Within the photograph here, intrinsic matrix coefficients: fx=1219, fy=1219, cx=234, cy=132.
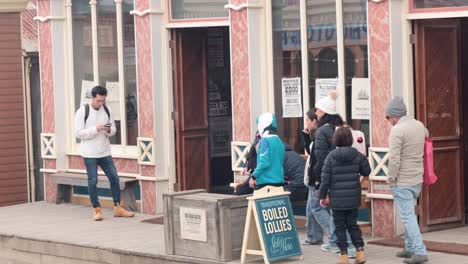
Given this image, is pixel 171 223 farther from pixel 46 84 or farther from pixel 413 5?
pixel 46 84

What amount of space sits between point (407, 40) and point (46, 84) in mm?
7328

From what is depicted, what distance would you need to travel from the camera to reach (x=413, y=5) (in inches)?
548

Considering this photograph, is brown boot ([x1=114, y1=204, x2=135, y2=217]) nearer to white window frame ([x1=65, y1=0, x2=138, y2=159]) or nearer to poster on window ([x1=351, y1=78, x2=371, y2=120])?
white window frame ([x1=65, y1=0, x2=138, y2=159])

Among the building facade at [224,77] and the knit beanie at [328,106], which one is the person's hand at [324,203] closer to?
the knit beanie at [328,106]

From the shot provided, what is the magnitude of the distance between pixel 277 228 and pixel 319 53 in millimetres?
3012

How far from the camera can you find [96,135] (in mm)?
16656

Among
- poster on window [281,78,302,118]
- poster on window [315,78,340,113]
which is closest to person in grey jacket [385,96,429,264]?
poster on window [315,78,340,113]

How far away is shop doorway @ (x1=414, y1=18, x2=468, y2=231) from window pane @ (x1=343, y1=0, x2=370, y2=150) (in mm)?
730

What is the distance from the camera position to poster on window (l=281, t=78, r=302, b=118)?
1551 cm

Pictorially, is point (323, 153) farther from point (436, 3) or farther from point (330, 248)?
point (436, 3)

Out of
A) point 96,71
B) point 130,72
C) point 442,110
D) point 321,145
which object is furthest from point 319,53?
point 96,71

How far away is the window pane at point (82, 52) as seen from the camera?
62.0 ft

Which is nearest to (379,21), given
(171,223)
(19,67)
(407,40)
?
(407,40)

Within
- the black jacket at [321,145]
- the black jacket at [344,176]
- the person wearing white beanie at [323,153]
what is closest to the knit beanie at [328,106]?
the person wearing white beanie at [323,153]
